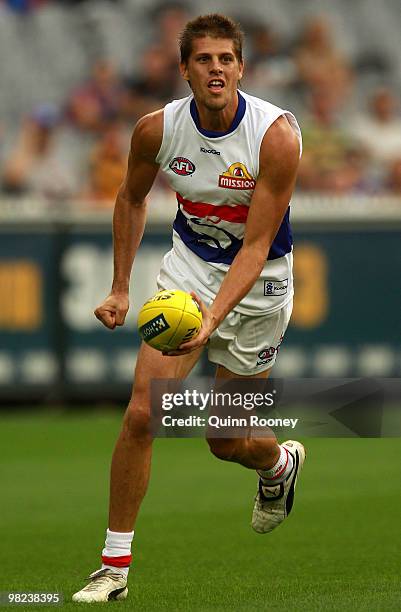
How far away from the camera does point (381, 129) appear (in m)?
17.2

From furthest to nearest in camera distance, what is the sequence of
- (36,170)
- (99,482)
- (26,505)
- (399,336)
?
(36,170), (399,336), (99,482), (26,505)

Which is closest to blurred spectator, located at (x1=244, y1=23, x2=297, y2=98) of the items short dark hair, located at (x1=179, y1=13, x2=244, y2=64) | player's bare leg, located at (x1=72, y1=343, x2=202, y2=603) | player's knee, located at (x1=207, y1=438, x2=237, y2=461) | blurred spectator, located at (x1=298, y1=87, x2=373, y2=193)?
blurred spectator, located at (x1=298, y1=87, x2=373, y2=193)

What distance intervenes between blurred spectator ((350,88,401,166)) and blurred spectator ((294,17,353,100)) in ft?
1.51

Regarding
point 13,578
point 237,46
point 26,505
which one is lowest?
point 26,505

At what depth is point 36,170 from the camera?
1531cm

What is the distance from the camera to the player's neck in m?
6.37

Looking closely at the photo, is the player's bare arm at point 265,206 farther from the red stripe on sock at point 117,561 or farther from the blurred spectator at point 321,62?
the blurred spectator at point 321,62

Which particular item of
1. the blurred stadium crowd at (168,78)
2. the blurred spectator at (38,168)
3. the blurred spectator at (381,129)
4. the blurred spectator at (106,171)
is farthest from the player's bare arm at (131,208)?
the blurred spectator at (381,129)

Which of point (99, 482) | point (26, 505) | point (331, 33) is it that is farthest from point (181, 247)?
point (331, 33)

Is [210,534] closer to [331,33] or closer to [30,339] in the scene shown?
[30,339]

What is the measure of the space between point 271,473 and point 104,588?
173 cm

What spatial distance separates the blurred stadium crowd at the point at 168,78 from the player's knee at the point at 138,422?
9.46 metres

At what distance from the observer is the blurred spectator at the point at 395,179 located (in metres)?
15.8

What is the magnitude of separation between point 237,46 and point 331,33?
12419 millimetres
